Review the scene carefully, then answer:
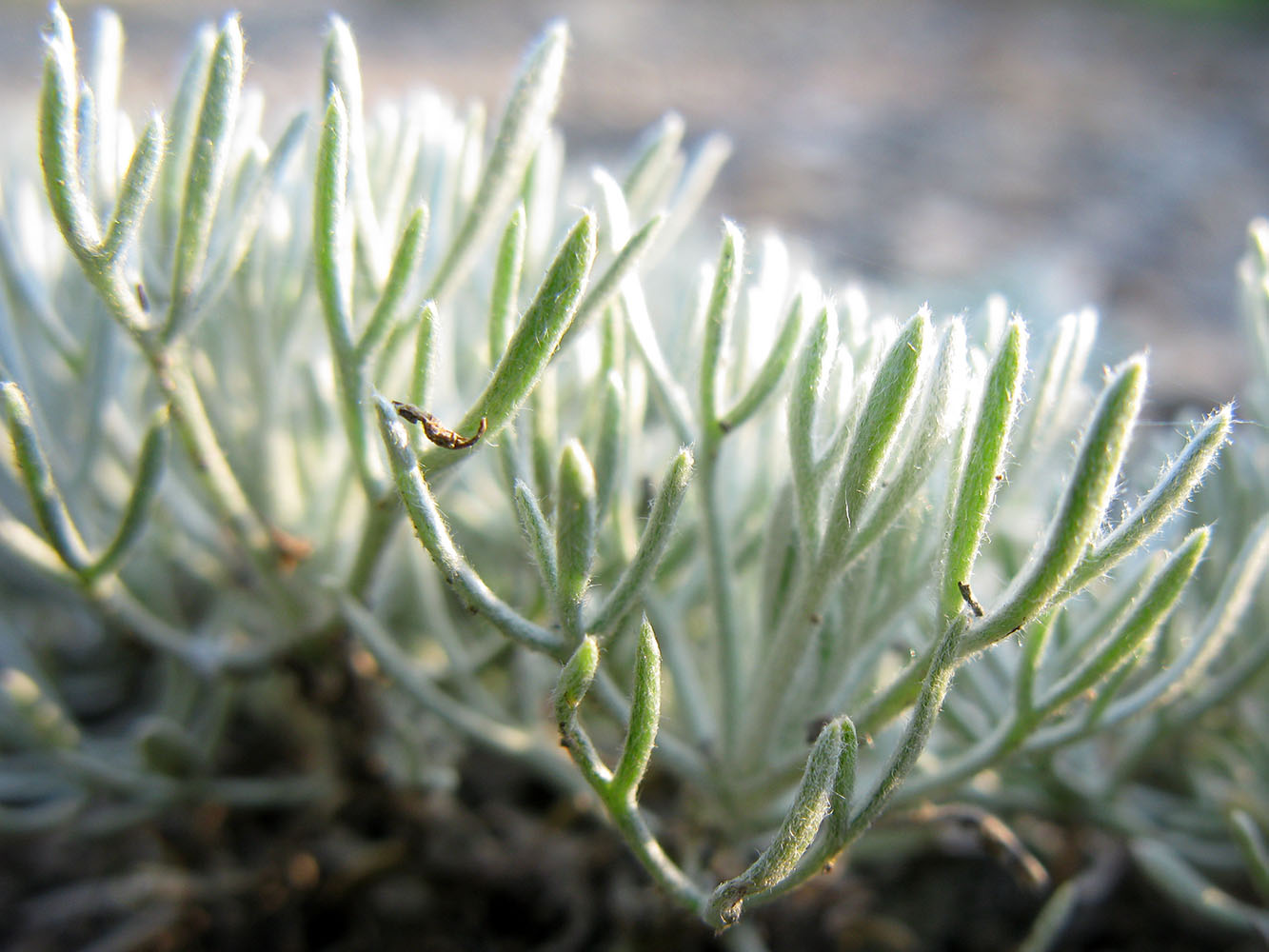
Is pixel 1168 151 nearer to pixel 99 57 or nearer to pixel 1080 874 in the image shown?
pixel 1080 874

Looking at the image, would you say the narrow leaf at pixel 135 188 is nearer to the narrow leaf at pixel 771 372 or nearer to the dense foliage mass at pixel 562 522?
the dense foliage mass at pixel 562 522

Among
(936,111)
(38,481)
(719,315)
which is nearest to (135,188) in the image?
(38,481)

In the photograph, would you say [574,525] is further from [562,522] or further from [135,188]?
[135,188]

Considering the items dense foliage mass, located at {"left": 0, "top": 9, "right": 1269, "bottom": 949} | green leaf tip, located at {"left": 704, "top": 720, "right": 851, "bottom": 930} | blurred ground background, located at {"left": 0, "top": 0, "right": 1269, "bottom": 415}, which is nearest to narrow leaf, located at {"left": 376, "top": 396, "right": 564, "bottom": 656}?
dense foliage mass, located at {"left": 0, "top": 9, "right": 1269, "bottom": 949}

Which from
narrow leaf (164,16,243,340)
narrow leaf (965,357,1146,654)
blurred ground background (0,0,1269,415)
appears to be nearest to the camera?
narrow leaf (965,357,1146,654)

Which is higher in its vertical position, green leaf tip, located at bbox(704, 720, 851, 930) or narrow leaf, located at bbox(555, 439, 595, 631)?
narrow leaf, located at bbox(555, 439, 595, 631)

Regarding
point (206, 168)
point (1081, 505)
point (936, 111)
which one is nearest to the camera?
point (1081, 505)

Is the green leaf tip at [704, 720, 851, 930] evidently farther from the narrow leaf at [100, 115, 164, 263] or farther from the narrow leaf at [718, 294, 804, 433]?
the narrow leaf at [100, 115, 164, 263]

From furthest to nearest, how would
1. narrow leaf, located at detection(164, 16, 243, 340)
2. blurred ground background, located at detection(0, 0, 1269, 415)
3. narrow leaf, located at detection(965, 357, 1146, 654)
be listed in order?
blurred ground background, located at detection(0, 0, 1269, 415)
narrow leaf, located at detection(164, 16, 243, 340)
narrow leaf, located at detection(965, 357, 1146, 654)

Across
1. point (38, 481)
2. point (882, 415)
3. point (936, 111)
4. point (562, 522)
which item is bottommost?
point (38, 481)
